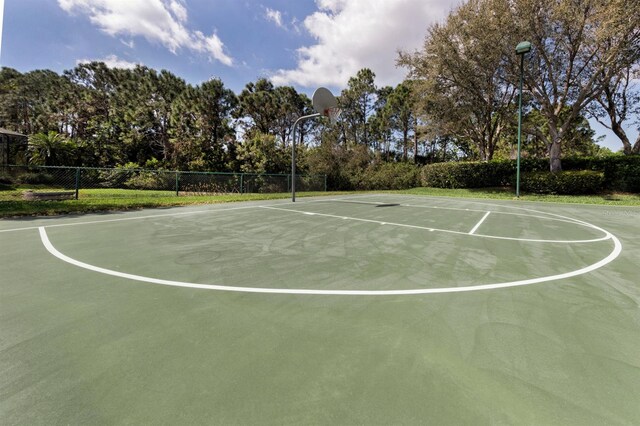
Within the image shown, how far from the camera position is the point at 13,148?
28516mm

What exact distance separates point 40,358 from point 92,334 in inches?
13.5

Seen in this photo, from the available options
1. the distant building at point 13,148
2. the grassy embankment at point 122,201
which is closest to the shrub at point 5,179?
the grassy embankment at point 122,201

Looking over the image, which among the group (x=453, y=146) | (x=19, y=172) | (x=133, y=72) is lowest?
(x=19, y=172)

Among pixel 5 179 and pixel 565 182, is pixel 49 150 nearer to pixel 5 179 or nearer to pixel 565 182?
pixel 5 179

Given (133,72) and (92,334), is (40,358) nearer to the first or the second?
(92,334)

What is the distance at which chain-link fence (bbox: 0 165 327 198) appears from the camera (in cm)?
1391

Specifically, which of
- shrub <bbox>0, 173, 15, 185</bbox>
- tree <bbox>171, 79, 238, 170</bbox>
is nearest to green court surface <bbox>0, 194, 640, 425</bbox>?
shrub <bbox>0, 173, 15, 185</bbox>

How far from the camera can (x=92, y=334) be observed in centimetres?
238

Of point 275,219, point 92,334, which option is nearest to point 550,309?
point 92,334

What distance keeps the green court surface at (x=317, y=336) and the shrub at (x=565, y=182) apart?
16.8 meters

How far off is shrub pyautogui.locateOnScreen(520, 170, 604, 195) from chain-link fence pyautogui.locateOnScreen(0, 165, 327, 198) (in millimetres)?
16637

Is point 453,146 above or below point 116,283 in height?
above

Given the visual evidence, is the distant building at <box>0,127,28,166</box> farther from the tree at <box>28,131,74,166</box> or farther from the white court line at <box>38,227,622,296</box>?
the white court line at <box>38,227,622,296</box>

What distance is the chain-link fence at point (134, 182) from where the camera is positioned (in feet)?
45.6
